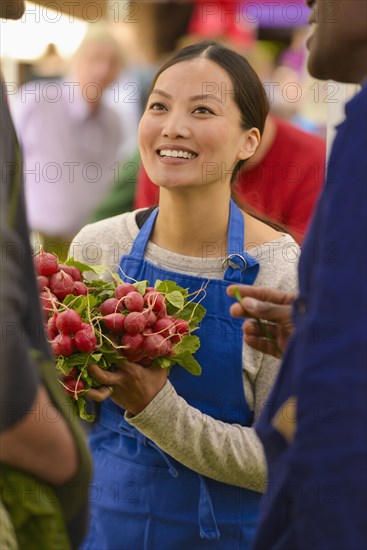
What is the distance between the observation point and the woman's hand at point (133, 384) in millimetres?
2139

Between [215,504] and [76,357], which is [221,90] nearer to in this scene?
[76,357]

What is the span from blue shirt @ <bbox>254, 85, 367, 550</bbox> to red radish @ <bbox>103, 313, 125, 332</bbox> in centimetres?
80

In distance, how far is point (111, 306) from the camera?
7.19 feet

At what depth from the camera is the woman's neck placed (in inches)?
97.7

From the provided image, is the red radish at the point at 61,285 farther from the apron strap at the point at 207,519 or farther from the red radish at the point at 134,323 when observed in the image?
the apron strap at the point at 207,519

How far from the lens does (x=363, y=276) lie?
1.36 meters

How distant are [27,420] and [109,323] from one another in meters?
0.82

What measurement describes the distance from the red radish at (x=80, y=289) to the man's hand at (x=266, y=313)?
1.51ft

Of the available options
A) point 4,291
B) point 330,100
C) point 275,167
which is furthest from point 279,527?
point 275,167

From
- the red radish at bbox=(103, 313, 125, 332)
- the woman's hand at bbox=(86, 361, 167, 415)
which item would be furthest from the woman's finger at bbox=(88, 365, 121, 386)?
the red radish at bbox=(103, 313, 125, 332)

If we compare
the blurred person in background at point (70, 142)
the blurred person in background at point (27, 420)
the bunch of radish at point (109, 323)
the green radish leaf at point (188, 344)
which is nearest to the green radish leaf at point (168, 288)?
the bunch of radish at point (109, 323)

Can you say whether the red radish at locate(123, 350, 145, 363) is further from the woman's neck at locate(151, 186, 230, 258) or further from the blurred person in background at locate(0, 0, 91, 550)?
the blurred person in background at locate(0, 0, 91, 550)

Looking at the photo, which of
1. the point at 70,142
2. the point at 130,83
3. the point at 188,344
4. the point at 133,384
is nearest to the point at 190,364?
the point at 188,344

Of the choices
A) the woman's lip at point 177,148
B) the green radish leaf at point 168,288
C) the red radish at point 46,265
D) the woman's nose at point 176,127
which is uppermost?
the woman's nose at point 176,127
